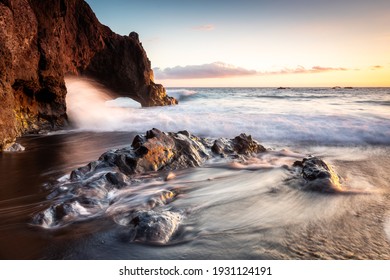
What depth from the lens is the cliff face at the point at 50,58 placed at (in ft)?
19.9

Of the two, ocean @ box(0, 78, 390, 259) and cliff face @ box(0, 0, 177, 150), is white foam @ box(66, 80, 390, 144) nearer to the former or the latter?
ocean @ box(0, 78, 390, 259)

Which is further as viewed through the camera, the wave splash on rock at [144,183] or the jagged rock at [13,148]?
the jagged rock at [13,148]

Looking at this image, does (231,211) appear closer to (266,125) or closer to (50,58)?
(266,125)

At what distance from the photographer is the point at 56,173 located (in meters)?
4.18

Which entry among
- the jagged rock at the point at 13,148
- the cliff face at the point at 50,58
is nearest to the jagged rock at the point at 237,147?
the jagged rock at the point at 13,148

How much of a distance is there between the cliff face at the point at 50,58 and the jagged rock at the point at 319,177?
5.56 meters

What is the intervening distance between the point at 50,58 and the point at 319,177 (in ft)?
27.3

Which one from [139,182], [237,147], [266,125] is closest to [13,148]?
[139,182]

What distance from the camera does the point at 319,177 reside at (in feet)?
11.6

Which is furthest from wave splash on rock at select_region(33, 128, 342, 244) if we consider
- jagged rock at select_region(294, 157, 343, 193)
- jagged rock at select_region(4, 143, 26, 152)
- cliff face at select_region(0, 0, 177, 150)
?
cliff face at select_region(0, 0, 177, 150)

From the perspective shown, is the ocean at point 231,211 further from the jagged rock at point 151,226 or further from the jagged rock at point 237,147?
the jagged rock at point 237,147

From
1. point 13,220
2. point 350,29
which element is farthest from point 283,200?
point 350,29

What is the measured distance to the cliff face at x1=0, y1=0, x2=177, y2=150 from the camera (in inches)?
238
